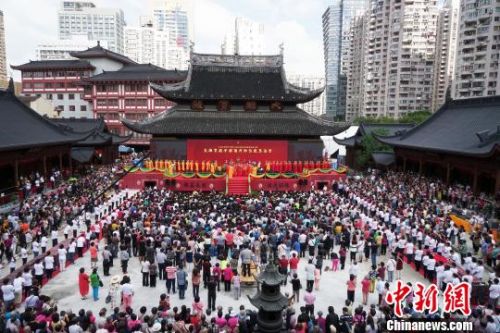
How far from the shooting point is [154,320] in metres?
9.23

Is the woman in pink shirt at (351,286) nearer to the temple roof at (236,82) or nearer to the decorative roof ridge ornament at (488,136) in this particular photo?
the decorative roof ridge ornament at (488,136)

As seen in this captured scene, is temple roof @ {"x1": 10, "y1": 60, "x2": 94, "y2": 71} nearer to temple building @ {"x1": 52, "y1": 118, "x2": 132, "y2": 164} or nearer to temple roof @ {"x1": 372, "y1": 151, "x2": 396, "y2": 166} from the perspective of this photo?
temple building @ {"x1": 52, "y1": 118, "x2": 132, "y2": 164}

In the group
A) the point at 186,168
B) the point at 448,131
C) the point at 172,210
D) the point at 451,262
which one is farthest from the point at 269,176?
the point at 451,262

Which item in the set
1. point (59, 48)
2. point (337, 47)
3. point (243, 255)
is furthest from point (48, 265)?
point (337, 47)

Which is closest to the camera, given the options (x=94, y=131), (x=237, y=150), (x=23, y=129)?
(x=23, y=129)

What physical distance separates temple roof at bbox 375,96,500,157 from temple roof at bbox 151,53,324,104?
415 inches

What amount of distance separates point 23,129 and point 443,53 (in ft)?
293

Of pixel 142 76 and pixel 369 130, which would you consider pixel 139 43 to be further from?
pixel 369 130

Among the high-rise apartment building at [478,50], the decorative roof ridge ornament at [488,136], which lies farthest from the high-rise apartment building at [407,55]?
the decorative roof ridge ornament at [488,136]

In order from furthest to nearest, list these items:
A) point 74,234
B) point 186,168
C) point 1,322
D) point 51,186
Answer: point 186,168
point 51,186
point 74,234
point 1,322

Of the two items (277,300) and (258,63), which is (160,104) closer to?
(258,63)

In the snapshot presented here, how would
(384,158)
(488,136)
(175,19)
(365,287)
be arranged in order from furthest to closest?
(175,19) → (384,158) → (488,136) → (365,287)

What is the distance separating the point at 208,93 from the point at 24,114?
16847 millimetres

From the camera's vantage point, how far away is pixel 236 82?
39.2 m
